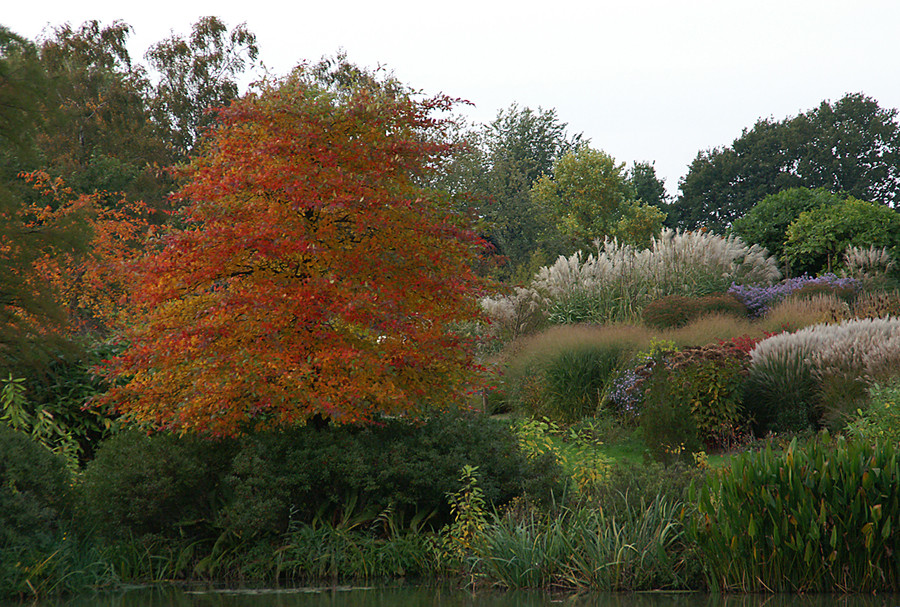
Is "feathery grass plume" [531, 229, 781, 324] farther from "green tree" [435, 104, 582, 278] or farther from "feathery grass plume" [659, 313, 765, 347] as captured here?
"green tree" [435, 104, 582, 278]

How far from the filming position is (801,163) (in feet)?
164

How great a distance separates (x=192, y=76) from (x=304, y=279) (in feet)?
75.1

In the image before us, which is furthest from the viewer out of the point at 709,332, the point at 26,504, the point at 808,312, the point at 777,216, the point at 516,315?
the point at 777,216

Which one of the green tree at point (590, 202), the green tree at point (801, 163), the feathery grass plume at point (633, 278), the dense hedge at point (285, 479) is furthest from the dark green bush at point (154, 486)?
the green tree at point (801, 163)

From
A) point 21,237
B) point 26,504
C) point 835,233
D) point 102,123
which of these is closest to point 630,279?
point 835,233

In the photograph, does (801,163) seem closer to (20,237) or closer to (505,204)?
(505,204)

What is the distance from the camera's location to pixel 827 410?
1114cm

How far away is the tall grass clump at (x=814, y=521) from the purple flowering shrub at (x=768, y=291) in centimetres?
1247

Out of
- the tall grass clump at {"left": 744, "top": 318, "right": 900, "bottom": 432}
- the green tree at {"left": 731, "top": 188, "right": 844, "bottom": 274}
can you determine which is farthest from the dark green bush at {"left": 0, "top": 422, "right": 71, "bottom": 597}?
the green tree at {"left": 731, "top": 188, "right": 844, "bottom": 274}

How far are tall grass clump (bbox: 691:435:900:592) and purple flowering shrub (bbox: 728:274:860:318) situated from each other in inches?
491

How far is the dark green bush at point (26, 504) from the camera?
6.20m

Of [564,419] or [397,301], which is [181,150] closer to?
[564,419]

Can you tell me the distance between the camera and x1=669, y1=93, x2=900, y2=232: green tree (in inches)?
1909

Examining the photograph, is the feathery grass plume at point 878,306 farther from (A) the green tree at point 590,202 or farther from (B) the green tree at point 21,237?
(A) the green tree at point 590,202
